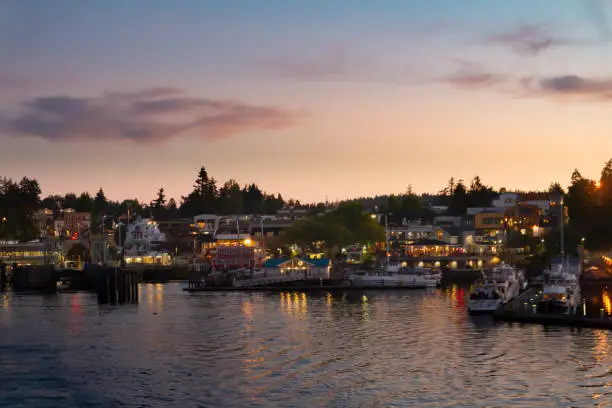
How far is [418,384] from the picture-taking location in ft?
157

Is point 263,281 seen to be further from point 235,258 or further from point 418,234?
point 418,234

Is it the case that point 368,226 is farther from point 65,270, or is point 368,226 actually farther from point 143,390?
point 143,390

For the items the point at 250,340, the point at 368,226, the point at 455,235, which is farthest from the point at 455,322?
the point at 455,235

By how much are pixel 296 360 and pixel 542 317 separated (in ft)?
86.6

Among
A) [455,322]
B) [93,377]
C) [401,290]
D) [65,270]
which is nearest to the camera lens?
[93,377]

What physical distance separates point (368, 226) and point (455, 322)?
96195 mm

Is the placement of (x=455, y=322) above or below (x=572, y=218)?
below

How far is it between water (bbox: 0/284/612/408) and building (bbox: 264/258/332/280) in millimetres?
49504

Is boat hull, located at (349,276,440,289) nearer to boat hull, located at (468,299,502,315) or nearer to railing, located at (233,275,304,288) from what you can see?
railing, located at (233,275,304,288)

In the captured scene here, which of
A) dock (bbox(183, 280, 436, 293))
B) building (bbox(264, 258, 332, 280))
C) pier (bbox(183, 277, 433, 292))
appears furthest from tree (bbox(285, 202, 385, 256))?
dock (bbox(183, 280, 436, 293))

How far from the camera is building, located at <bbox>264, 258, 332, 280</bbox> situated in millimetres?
140000

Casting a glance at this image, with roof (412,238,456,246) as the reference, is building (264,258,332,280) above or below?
below

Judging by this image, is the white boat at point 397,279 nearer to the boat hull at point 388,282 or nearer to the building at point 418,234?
the boat hull at point 388,282

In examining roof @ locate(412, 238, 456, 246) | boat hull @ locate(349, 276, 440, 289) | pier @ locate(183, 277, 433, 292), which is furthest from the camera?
roof @ locate(412, 238, 456, 246)
